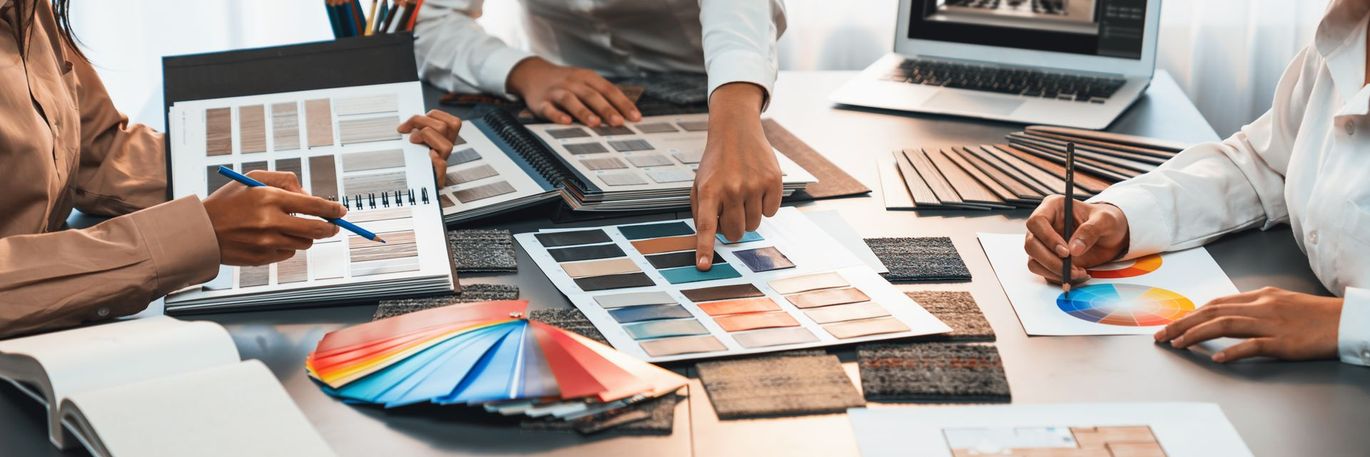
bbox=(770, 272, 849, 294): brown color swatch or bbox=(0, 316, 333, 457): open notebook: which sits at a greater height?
bbox=(770, 272, 849, 294): brown color swatch

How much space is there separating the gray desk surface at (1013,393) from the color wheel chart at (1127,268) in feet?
0.24

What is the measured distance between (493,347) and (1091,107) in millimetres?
1102

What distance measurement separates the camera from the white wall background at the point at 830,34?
2805 millimetres

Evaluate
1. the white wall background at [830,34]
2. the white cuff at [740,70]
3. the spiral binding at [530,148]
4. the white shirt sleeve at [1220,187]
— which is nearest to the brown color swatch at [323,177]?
the spiral binding at [530,148]

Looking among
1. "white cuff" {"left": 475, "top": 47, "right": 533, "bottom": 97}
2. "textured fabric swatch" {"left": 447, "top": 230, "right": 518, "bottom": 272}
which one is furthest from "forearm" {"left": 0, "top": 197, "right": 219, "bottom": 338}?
"white cuff" {"left": 475, "top": 47, "right": 533, "bottom": 97}

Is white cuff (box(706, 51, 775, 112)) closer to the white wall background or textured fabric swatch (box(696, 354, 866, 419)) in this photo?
textured fabric swatch (box(696, 354, 866, 419))

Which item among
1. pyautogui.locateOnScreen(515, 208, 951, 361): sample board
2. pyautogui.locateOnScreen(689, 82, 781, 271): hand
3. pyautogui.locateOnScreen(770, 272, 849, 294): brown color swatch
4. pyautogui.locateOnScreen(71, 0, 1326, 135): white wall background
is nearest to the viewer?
pyautogui.locateOnScreen(515, 208, 951, 361): sample board

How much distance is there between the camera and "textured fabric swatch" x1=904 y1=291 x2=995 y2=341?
1019mm

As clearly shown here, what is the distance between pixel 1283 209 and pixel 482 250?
2.85 feet

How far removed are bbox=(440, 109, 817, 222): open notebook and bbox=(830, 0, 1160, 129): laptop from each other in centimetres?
39

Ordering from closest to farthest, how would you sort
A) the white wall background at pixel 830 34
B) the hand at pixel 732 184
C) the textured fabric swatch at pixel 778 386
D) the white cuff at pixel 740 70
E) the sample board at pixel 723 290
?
the textured fabric swatch at pixel 778 386 < the sample board at pixel 723 290 < the hand at pixel 732 184 < the white cuff at pixel 740 70 < the white wall background at pixel 830 34

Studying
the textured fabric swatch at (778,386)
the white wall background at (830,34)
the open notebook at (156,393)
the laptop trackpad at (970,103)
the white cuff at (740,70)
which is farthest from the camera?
the white wall background at (830,34)

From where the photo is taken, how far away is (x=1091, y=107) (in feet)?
5.59

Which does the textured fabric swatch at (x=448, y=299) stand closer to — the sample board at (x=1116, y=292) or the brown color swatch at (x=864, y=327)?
the brown color swatch at (x=864, y=327)
